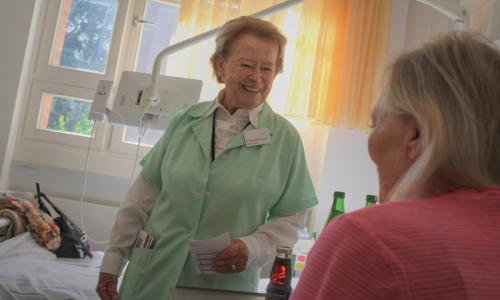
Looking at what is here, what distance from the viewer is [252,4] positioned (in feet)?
9.98

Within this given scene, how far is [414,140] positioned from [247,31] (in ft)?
3.12

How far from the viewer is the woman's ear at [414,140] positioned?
2.13ft

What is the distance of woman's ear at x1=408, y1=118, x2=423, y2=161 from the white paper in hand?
65 centimetres

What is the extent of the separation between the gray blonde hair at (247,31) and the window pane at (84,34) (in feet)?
6.26

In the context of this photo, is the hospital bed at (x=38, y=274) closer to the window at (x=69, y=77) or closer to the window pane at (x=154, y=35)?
the window at (x=69, y=77)

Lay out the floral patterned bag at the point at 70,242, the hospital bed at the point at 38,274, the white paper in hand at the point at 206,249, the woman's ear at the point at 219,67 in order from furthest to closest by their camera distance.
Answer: the floral patterned bag at the point at 70,242 → the hospital bed at the point at 38,274 → the woman's ear at the point at 219,67 → the white paper in hand at the point at 206,249

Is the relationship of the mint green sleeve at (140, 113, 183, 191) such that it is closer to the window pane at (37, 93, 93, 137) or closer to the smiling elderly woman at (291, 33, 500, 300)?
the smiling elderly woman at (291, 33, 500, 300)

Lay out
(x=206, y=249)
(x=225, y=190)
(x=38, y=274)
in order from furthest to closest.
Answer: (x=38, y=274) → (x=225, y=190) → (x=206, y=249)

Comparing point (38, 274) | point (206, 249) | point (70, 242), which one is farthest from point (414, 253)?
point (70, 242)

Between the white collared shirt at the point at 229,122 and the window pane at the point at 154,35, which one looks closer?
the white collared shirt at the point at 229,122

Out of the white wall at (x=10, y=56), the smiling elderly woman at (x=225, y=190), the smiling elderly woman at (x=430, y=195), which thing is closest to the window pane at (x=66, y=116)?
the white wall at (x=10, y=56)

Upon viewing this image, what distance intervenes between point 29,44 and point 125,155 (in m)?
0.94

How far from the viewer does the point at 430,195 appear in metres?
0.62

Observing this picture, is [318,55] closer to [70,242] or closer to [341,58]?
[341,58]
